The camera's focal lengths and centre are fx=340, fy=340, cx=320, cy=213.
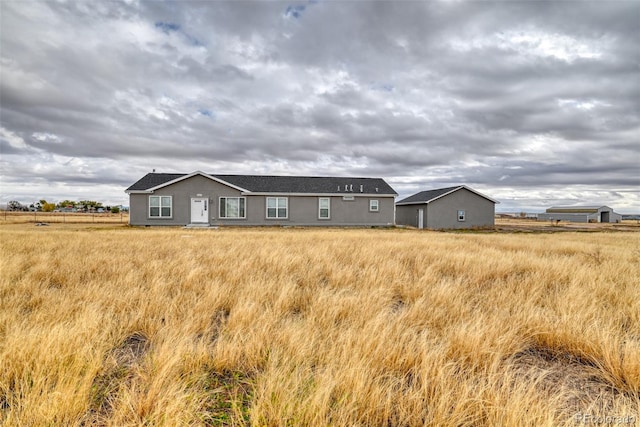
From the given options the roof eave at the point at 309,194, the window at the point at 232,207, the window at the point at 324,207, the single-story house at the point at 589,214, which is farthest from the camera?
the single-story house at the point at 589,214

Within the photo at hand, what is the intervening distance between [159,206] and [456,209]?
27.4m

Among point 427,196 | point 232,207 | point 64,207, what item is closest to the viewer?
point 232,207

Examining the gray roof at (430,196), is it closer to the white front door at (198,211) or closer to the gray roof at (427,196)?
the gray roof at (427,196)

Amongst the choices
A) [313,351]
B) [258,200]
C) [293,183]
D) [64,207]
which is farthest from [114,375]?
[64,207]

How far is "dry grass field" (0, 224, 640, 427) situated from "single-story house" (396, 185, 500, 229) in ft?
87.7

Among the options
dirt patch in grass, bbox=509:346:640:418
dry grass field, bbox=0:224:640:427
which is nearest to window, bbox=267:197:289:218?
dry grass field, bbox=0:224:640:427

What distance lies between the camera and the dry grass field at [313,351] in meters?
2.47

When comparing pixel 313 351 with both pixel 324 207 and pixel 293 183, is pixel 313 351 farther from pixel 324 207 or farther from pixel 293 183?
pixel 293 183

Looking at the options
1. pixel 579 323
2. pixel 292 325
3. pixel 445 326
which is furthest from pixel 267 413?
pixel 579 323

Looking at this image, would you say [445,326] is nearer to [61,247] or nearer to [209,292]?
[209,292]

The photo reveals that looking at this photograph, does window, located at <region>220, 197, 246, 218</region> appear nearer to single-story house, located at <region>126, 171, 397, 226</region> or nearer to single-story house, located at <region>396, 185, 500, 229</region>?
single-story house, located at <region>126, 171, 397, 226</region>

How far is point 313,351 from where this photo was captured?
3.41 m

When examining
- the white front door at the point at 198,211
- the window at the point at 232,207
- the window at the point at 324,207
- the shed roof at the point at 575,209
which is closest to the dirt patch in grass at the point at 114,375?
the white front door at the point at 198,211

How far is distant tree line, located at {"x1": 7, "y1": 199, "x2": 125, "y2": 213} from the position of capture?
92688mm
